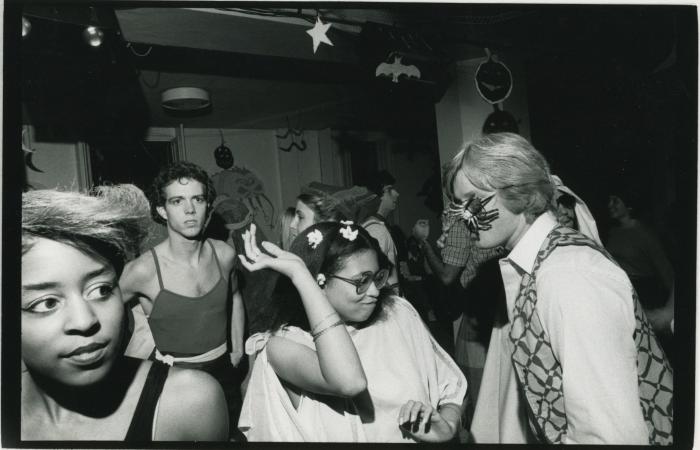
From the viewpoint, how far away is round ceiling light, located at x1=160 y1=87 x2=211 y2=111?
172cm

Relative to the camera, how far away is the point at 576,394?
1.28 m

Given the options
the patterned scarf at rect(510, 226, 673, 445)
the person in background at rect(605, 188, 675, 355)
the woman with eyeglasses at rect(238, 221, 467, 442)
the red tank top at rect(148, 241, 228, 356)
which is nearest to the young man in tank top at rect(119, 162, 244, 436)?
the red tank top at rect(148, 241, 228, 356)

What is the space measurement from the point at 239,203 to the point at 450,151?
2.29 ft

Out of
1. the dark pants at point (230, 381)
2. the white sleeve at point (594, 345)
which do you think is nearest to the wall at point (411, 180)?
the white sleeve at point (594, 345)

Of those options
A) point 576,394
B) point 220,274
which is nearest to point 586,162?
point 576,394

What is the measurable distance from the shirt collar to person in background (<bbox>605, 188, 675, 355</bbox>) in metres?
0.39

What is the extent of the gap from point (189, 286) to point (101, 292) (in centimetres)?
24

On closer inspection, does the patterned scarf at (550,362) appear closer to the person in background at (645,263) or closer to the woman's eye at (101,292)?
the person in background at (645,263)

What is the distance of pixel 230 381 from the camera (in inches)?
67.7

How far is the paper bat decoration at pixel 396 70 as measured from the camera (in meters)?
1.80

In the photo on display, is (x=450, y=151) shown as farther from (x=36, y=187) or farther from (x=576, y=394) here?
(x=36, y=187)

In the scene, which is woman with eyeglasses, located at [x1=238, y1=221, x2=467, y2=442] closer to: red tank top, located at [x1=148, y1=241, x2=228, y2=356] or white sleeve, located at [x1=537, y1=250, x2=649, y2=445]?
red tank top, located at [x1=148, y1=241, x2=228, y2=356]

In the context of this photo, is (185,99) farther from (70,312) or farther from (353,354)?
(353,354)

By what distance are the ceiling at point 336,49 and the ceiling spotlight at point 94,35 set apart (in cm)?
7
